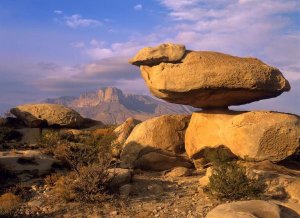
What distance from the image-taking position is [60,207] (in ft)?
34.9

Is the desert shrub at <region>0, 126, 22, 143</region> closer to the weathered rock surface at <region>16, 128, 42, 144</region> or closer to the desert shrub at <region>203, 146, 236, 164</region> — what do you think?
Answer: the weathered rock surface at <region>16, 128, 42, 144</region>

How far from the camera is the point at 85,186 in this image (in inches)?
440

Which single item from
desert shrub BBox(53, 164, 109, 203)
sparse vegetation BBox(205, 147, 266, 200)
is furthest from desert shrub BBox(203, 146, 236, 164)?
desert shrub BBox(53, 164, 109, 203)

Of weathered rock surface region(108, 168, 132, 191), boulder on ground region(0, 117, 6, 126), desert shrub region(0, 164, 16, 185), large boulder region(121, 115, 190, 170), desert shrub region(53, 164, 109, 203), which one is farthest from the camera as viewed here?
boulder on ground region(0, 117, 6, 126)

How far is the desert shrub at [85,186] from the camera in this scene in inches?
432

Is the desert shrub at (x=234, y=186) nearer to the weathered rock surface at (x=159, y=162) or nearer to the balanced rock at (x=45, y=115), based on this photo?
the weathered rock surface at (x=159, y=162)

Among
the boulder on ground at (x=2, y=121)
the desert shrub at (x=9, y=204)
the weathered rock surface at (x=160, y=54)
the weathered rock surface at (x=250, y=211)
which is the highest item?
the weathered rock surface at (x=160, y=54)

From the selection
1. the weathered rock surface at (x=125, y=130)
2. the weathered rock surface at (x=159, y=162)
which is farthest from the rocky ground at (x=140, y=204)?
the weathered rock surface at (x=125, y=130)

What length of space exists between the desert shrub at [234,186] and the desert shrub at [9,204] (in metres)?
4.92

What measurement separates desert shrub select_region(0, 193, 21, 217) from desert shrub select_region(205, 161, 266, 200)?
16.1 ft

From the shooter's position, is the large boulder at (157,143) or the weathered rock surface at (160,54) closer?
the weathered rock surface at (160,54)

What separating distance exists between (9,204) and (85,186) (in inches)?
75.6

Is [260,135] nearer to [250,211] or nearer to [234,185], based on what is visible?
[234,185]

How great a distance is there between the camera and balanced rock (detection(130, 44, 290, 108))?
15109 millimetres
